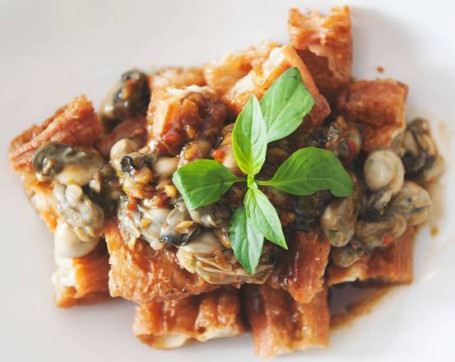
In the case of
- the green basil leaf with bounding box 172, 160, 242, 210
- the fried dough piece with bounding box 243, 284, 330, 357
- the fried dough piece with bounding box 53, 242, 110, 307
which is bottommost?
the fried dough piece with bounding box 243, 284, 330, 357

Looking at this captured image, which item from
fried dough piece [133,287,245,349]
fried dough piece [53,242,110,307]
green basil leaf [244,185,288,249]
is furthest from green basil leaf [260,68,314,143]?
fried dough piece [53,242,110,307]

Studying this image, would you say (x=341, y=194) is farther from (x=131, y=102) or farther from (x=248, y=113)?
(x=131, y=102)

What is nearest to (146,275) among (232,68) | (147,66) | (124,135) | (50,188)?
(50,188)

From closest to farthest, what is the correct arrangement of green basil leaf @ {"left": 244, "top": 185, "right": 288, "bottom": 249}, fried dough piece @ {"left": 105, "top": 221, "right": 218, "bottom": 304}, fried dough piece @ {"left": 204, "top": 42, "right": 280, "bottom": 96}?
green basil leaf @ {"left": 244, "top": 185, "right": 288, "bottom": 249} → fried dough piece @ {"left": 105, "top": 221, "right": 218, "bottom": 304} → fried dough piece @ {"left": 204, "top": 42, "right": 280, "bottom": 96}

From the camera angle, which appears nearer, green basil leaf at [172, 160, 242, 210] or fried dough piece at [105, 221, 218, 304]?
green basil leaf at [172, 160, 242, 210]

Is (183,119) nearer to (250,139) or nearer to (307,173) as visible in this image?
(250,139)

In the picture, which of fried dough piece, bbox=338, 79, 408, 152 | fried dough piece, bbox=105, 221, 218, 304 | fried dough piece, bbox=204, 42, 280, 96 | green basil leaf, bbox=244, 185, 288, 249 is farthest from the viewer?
fried dough piece, bbox=204, 42, 280, 96

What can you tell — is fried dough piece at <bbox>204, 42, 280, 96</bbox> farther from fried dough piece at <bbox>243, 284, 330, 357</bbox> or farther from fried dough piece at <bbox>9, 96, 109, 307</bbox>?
fried dough piece at <bbox>243, 284, 330, 357</bbox>
